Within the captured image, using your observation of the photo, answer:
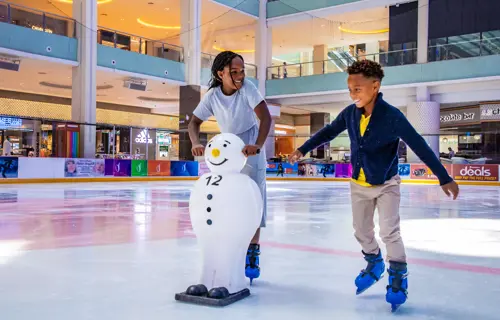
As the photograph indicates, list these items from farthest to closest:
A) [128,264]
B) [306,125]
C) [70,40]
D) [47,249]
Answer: [306,125]
[70,40]
[47,249]
[128,264]

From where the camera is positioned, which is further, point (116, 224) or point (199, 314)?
point (116, 224)

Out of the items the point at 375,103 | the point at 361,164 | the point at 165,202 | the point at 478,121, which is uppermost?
the point at 478,121

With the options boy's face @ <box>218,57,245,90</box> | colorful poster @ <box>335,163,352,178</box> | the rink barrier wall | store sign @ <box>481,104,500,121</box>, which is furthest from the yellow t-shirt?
store sign @ <box>481,104,500,121</box>

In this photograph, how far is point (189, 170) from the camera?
66.9 feet

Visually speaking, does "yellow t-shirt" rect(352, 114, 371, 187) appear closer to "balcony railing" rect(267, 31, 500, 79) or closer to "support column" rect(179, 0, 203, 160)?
"balcony railing" rect(267, 31, 500, 79)

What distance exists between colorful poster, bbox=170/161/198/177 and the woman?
1701 centimetres

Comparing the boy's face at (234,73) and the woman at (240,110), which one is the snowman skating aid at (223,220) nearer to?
the woman at (240,110)

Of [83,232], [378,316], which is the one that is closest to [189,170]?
[83,232]

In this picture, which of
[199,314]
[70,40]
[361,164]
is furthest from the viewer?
[70,40]

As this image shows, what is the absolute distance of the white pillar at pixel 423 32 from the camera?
70.3ft

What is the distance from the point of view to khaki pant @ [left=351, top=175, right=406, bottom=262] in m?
2.43

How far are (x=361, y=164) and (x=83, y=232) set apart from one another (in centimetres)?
327

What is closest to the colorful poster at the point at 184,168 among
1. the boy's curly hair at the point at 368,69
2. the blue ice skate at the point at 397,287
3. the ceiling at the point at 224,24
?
the ceiling at the point at 224,24

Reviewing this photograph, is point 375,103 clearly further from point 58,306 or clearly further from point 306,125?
point 306,125
